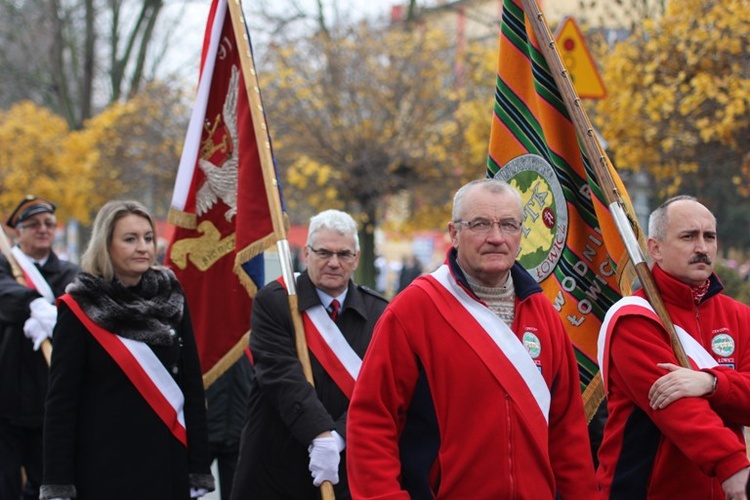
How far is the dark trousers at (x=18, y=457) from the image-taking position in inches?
259

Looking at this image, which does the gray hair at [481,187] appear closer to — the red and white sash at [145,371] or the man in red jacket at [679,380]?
the man in red jacket at [679,380]

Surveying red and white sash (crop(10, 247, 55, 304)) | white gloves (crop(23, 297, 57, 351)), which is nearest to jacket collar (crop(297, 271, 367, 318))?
white gloves (crop(23, 297, 57, 351))

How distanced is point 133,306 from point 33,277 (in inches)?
105

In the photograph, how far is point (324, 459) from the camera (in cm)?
464

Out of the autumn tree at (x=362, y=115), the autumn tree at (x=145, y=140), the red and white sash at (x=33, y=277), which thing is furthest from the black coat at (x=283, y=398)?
the autumn tree at (x=145, y=140)

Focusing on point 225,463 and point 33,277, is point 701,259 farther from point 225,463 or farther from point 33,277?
point 33,277

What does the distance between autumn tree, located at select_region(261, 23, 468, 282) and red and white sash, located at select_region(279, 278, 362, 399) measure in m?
9.86

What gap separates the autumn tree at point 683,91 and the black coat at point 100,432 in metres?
5.42

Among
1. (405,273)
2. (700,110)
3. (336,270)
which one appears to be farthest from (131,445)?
(405,273)

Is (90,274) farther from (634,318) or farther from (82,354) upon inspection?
(634,318)

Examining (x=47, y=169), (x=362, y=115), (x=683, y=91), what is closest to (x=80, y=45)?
(x=47, y=169)

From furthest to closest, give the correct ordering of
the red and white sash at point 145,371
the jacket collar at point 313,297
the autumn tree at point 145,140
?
1. the autumn tree at point 145,140
2. the jacket collar at point 313,297
3. the red and white sash at point 145,371

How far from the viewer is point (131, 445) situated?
485 centimetres

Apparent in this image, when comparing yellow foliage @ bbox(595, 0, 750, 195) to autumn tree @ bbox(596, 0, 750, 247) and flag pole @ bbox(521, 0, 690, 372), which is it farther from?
flag pole @ bbox(521, 0, 690, 372)
